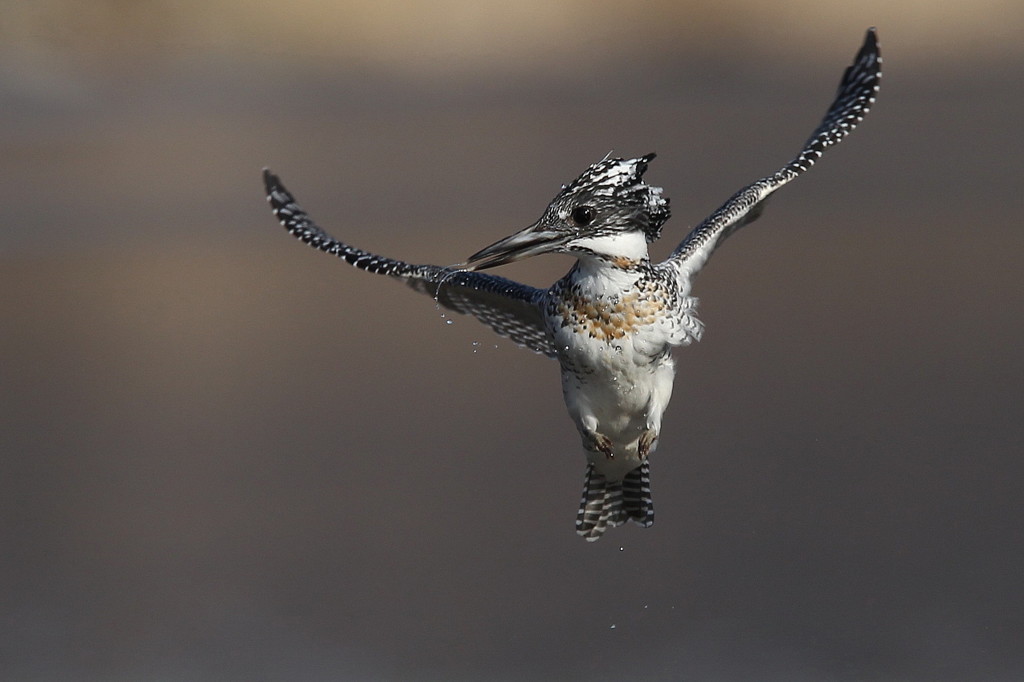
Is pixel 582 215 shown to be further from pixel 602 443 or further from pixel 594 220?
pixel 602 443

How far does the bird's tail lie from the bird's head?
1178 mm

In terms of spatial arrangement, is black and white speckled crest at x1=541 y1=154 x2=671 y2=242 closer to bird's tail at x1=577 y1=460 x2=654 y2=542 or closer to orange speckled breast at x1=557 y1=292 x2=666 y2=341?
orange speckled breast at x1=557 y1=292 x2=666 y2=341

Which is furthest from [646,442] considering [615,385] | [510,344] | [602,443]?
[510,344]

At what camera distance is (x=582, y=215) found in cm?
485

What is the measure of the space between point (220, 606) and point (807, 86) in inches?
855

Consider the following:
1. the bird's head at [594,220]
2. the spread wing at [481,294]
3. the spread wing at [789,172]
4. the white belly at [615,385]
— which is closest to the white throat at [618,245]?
the bird's head at [594,220]

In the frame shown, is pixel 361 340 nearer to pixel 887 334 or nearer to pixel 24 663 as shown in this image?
pixel 887 334

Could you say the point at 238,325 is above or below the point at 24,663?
above

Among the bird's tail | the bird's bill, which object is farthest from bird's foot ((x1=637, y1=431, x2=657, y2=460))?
the bird's bill

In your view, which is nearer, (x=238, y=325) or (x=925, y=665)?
(x=925, y=665)

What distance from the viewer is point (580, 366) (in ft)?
16.9

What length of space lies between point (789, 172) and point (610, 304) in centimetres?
146

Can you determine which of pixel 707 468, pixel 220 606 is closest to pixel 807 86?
pixel 707 468

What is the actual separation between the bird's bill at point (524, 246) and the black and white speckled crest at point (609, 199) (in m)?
0.05
